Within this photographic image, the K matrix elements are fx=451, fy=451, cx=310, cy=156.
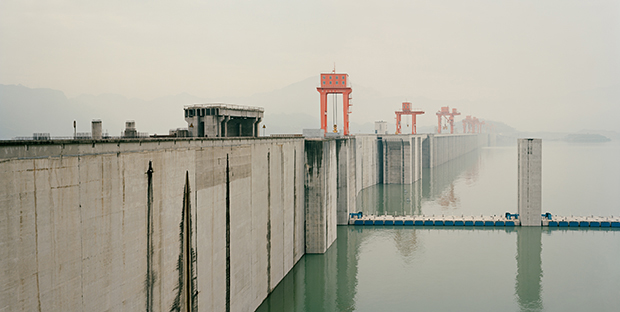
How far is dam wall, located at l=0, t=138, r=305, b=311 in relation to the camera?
40.8ft

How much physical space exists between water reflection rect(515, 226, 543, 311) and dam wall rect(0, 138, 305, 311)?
730 inches

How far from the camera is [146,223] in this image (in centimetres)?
1752

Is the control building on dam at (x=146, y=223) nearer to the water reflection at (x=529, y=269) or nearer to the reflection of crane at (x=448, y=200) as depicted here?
the water reflection at (x=529, y=269)

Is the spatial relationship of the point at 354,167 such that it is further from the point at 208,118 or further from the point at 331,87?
the point at 208,118

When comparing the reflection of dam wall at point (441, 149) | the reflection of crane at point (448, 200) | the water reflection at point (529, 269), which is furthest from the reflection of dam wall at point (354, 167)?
the water reflection at point (529, 269)

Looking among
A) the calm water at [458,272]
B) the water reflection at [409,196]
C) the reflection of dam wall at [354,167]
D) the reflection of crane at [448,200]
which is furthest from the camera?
the reflection of crane at [448,200]

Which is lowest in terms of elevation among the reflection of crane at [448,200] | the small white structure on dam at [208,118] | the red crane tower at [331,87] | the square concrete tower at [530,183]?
the reflection of crane at [448,200]

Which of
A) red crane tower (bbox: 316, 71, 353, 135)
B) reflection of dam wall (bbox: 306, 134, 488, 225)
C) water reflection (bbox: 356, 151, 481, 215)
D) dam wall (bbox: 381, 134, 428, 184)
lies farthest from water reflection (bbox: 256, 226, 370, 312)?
dam wall (bbox: 381, 134, 428, 184)

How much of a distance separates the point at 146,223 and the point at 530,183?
4710 centimetres

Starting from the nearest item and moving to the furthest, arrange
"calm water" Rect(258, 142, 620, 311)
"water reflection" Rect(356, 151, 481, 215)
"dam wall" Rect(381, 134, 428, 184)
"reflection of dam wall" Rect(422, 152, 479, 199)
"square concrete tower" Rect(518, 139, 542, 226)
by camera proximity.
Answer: "calm water" Rect(258, 142, 620, 311), "square concrete tower" Rect(518, 139, 542, 226), "water reflection" Rect(356, 151, 481, 215), "reflection of dam wall" Rect(422, 152, 479, 199), "dam wall" Rect(381, 134, 428, 184)

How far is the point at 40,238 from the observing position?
501 inches

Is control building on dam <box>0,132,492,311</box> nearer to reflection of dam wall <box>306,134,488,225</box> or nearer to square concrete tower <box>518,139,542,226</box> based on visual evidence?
reflection of dam wall <box>306,134,488,225</box>

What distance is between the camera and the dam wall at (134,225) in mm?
12438

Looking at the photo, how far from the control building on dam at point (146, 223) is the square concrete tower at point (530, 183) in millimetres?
29931
